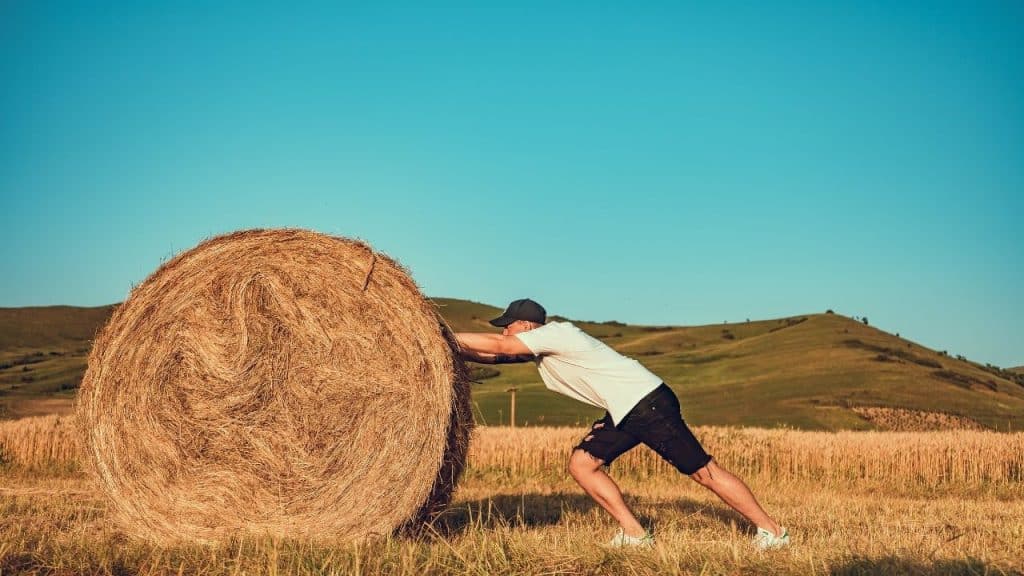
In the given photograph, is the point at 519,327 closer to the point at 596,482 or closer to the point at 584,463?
the point at 584,463

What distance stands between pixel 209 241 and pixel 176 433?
5.00 ft

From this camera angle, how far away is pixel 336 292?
712 cm

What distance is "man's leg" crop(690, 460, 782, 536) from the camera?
658 centimetres

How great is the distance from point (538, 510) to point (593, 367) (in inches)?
128

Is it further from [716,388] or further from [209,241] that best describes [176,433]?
[716,388]

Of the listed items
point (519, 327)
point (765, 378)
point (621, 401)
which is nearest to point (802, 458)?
point (621, 401)

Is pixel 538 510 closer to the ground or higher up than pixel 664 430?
closer to the ground

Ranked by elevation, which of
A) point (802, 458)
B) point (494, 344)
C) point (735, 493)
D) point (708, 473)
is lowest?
point (802, 458)

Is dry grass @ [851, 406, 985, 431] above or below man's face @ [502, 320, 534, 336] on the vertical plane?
below

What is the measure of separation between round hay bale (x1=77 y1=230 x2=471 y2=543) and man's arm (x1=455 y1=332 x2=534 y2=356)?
8.6 inches

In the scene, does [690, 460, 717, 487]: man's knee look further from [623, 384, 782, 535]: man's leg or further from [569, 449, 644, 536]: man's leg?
[569, 449, 644, 536]: man's leg

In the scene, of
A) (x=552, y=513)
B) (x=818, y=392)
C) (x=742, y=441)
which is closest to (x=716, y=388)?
(x=818, y=392)

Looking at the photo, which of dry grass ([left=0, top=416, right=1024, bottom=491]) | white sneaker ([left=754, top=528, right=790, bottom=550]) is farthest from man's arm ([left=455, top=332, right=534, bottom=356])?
dry grass ([left=0, top=416, right=1024, bottom=491])

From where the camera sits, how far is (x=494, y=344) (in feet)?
21.8
